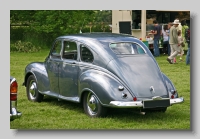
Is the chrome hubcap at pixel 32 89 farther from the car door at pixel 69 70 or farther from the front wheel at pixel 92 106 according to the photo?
the front wheel at pixel 92 106

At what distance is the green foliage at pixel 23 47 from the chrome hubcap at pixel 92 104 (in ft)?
5.64

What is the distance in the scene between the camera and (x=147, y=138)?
11.1 meters

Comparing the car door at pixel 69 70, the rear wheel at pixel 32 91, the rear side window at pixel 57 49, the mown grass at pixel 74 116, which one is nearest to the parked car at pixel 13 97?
the mown grass at pixel 74 116

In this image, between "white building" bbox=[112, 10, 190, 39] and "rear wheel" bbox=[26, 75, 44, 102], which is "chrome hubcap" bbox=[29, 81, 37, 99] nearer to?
"rear wheel" bbox=[26, 75, 44, 102]

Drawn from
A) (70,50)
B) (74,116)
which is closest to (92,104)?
(74,116)

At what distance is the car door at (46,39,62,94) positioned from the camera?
495 inches

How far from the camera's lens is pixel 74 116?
39.2 ft

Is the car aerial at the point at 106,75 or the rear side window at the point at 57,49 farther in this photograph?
the rear side window at the point at 57,49

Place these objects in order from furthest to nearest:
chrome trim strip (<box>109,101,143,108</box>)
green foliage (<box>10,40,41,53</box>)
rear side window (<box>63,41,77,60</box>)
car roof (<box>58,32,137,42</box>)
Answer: green foliage (<box>10,40,41,53</box>) → rear side window (<box>63,41,77,60</box>) → car roof (<box>58,32,137,42</box>) → chrome trim strip (<box>109,101,143,108</box>)

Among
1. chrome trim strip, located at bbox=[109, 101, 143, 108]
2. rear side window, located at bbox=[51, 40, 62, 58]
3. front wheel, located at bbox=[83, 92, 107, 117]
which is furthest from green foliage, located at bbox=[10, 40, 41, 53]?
chrome trim strip, located at bbox=[109, 101, 143, 108]

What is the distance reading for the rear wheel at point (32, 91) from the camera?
13102 mm

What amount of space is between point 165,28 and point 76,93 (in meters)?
3.52

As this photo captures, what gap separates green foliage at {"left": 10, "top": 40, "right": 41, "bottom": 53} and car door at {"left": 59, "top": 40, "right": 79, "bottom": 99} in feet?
2.46

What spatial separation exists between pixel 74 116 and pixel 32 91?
1608 mm
